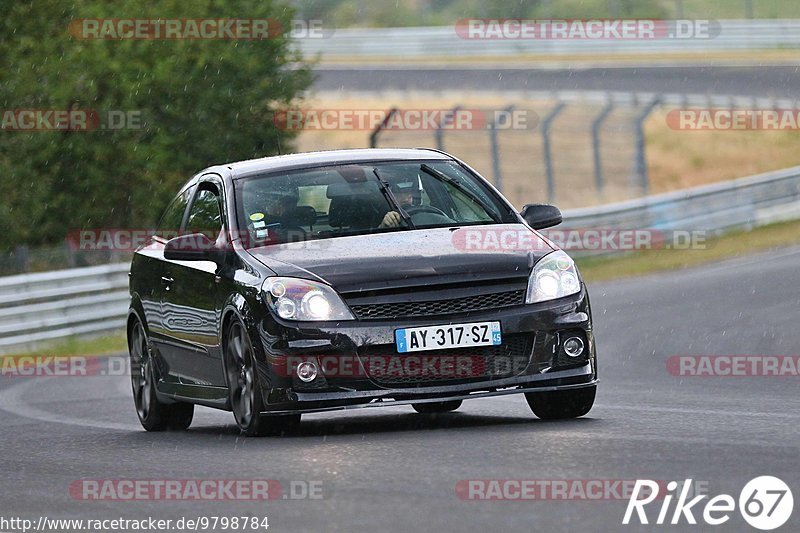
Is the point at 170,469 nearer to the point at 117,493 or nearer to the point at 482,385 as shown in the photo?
the point at 117,493

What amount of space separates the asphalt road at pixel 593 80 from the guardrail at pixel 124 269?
39.4ft

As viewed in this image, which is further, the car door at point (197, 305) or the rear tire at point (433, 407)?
the rear tire at point (433, 407)

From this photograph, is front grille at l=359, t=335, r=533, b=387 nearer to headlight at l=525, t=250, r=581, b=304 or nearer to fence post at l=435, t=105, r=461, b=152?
headlight at l=525, t=250, r=581, b=304

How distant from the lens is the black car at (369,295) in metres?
9.13

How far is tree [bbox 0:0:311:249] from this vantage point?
98.8 ft

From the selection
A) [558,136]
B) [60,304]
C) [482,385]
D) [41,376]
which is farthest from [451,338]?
[558,136]

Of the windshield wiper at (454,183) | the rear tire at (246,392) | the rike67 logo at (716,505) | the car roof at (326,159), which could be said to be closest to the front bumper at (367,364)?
the rear tire at (246,392)

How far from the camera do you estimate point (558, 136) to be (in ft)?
112

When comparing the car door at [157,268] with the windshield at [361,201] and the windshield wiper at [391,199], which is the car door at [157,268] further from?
the windshield wiper at [391,199]

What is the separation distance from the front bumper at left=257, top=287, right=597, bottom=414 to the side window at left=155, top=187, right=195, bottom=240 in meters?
2.47

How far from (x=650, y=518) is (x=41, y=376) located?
42.8 feet

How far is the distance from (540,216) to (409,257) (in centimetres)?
129

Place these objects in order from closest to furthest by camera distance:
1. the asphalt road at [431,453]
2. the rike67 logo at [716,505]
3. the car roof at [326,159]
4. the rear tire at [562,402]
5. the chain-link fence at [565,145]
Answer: the rike67 logo at [716,505], the asphalt road at [431,453], the rear tire at [562,402], the car roof at [326,159], the chain-link fence at [565,145]

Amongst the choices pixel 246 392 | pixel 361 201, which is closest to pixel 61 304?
pixel 361 201
